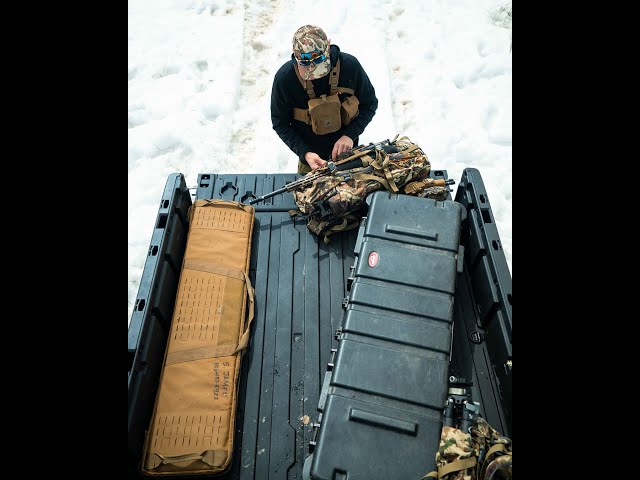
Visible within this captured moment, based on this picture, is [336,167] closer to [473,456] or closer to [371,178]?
[371,178]

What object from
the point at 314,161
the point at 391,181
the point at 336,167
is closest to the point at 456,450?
the point at 391,181

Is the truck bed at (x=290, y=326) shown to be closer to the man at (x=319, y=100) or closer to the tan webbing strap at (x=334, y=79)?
the man at (x=319, y=100)

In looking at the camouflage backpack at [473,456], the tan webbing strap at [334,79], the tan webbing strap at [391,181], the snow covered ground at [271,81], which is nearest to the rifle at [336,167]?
the tan webbing strap at [391,181]

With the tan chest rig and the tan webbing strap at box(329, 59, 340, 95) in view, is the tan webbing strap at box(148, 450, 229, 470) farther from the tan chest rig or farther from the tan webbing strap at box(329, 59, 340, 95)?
the tan webbing strap at box(329, 59, 340, 95)

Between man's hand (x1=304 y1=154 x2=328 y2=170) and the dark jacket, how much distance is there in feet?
0.28

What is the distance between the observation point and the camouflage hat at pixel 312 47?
3.27 m

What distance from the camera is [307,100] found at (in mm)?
3793

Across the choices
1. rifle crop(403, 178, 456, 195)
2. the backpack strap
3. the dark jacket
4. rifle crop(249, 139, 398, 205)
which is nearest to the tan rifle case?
rifle crop(249, 139, 398, 205)

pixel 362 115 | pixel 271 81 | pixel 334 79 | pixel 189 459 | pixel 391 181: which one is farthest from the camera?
pixel 271 81

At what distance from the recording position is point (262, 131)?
5578mm

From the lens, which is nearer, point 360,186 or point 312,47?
point 312,47

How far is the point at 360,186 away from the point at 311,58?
1.02 m
